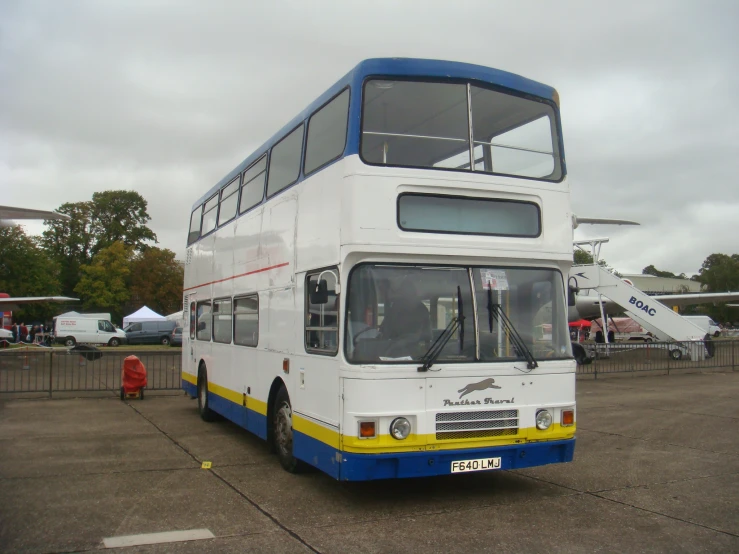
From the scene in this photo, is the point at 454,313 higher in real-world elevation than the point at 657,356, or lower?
higher

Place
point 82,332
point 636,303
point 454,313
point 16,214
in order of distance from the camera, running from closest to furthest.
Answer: point 16,214
point 454,313
point 636,303
point 82,332

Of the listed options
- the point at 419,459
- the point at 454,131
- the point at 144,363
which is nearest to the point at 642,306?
the point at 144,363

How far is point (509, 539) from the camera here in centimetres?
623

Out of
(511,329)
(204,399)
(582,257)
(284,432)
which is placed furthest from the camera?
(582,257)

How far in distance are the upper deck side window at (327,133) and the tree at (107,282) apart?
73.3m

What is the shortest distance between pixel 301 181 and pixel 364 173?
5.62 feet

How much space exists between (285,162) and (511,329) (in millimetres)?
3933

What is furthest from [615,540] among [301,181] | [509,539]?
[301,181]

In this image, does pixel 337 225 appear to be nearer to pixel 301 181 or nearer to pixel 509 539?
pixel 301 181

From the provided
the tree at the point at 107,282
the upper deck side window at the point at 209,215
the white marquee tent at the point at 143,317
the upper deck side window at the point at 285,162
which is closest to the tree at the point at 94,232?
the tree at the point at 107,282

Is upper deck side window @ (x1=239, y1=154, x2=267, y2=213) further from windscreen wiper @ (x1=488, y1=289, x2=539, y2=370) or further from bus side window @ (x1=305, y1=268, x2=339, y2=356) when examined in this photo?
windscreen wiper @ (x1=488, y1=289, x2=539, y2=370)

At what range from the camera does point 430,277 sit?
7.38 meters

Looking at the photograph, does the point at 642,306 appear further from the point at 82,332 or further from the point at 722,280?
the point at 722,280

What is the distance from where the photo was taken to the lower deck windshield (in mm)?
7160
